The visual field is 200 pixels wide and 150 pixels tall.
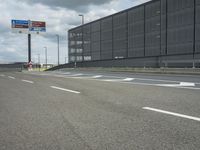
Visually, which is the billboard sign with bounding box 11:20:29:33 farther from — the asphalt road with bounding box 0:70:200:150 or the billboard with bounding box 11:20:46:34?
the asphalt road with bounding box 0:70:200:150

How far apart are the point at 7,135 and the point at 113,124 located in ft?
6.53

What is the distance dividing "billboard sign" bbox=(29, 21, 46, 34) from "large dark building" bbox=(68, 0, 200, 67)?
36.0 ft

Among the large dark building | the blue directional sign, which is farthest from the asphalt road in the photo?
the blue directional sign

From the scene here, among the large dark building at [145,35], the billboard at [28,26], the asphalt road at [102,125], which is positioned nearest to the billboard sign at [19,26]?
the billboard at [28,26]

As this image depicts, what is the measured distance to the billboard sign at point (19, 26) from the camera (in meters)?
61.9

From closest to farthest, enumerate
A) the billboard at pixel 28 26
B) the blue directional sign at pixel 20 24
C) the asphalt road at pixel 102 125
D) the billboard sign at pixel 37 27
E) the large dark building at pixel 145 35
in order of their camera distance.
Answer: the asphalt road at pixel 102 125 < the large dark building at pixel 145 35 < the blue directional sign at pixel 20 24 < the billboard at pixel 28 26 < the billboard sign at pixel 37 27

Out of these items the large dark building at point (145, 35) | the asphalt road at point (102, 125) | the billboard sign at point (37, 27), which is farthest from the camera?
the billboard sign at point (37, 27)

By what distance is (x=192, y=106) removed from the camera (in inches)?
295

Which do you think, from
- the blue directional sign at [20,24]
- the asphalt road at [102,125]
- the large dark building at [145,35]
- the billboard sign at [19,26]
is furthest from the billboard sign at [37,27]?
the asphalt road at [102,125]

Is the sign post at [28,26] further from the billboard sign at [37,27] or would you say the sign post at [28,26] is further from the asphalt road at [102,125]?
the asphalt road at [102,125]

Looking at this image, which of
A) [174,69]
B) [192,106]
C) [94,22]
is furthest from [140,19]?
[192,106]

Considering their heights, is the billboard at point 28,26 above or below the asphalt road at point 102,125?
above

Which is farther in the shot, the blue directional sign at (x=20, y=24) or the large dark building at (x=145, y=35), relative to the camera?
the blue directional sign at (x=20, y=24)

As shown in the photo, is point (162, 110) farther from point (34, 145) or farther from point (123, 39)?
point (123, 39)
